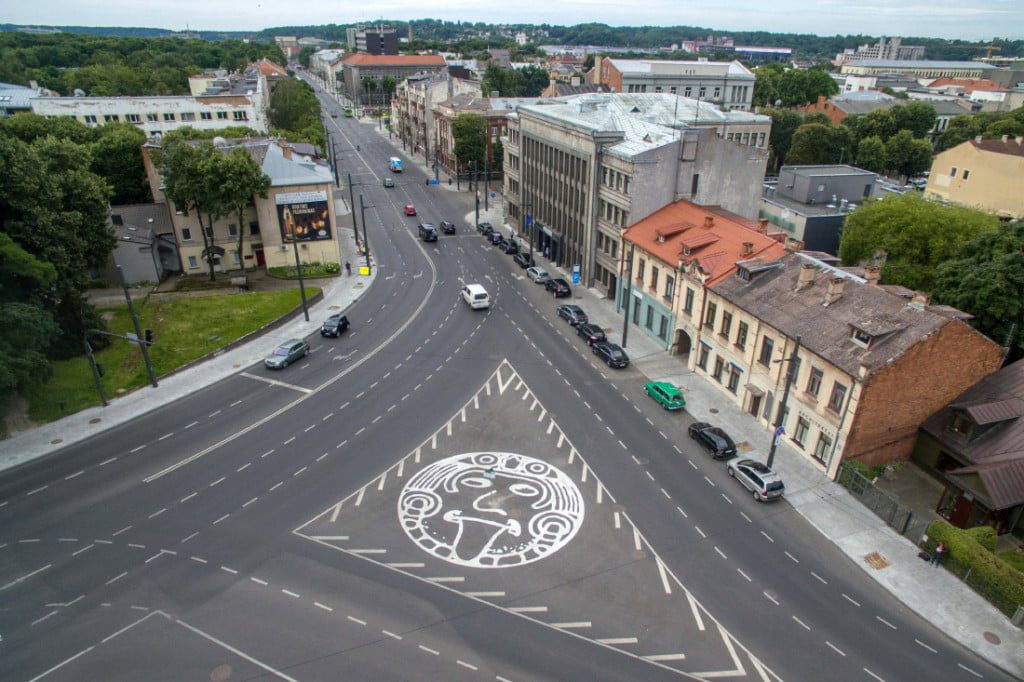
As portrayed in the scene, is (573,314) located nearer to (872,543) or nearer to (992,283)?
(872,543)

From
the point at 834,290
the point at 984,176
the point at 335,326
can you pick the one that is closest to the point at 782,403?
the point at 834,290

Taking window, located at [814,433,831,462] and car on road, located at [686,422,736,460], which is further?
car on road, located at [686,422,736,460]

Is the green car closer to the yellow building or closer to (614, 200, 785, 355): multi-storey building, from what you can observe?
(614, 200, 785, 355): multi-storey building

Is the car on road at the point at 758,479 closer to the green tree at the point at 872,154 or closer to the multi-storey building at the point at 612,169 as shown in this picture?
the multi-storey building at the point at 612,169

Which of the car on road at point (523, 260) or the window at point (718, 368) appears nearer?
the window at point (718, 368)

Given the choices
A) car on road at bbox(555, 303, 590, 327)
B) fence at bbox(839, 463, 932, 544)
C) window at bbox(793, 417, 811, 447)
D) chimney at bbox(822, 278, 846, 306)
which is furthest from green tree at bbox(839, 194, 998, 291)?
car on road at bbox(555, 303, 590, 327)

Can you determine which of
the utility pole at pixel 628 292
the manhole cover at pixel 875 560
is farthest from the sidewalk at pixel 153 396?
the manhole cover at pixel 875 560
